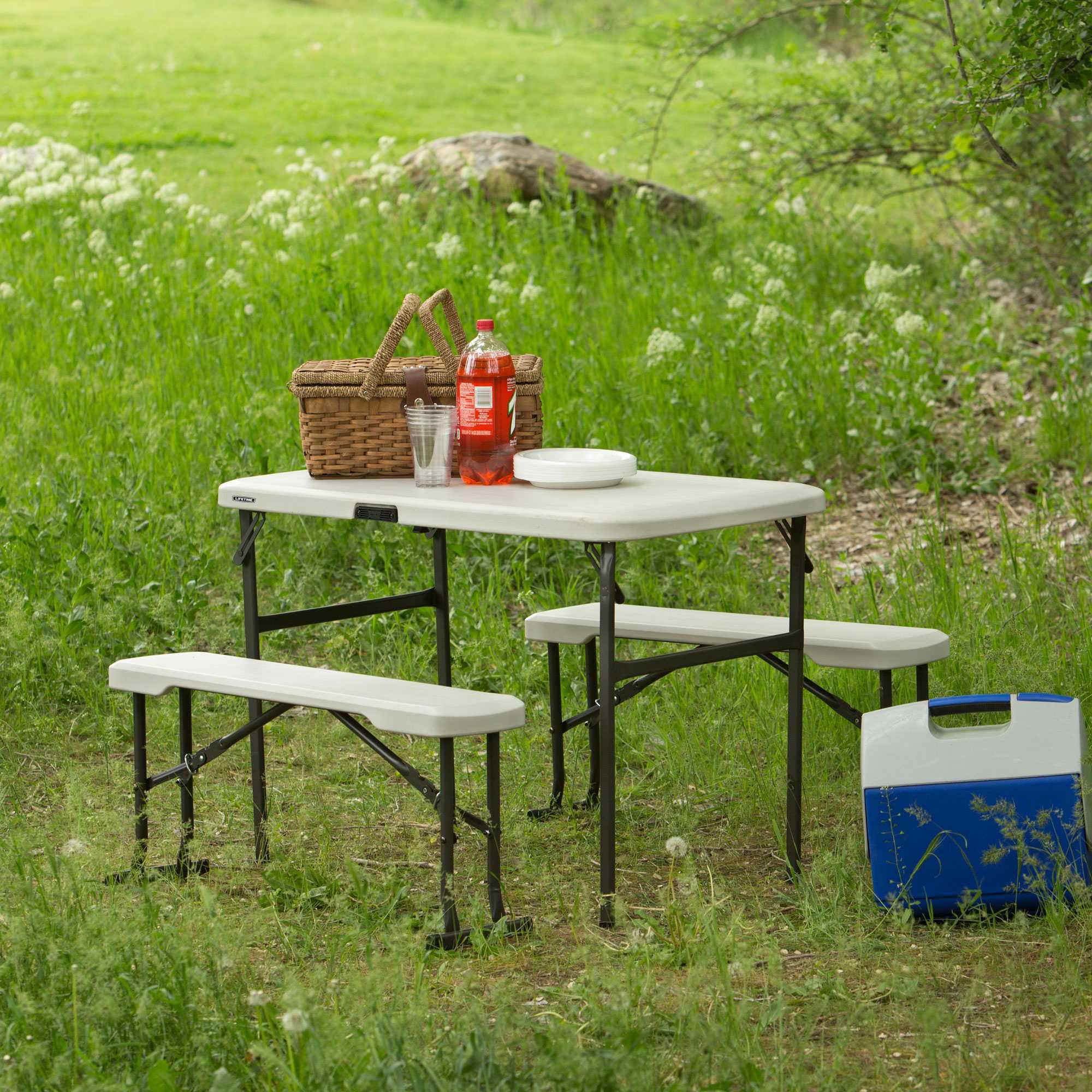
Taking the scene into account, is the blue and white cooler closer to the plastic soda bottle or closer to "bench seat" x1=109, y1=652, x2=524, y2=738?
"bench seat" x1=109, y1=652, x2=524, y2=738

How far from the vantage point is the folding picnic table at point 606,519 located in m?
3.26

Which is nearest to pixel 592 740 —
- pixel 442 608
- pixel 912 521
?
pixel 442 608

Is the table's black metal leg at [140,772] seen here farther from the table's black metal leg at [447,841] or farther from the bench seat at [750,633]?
the bench seat at [750,633]

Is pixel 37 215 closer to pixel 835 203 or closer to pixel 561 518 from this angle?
pixel 835 203

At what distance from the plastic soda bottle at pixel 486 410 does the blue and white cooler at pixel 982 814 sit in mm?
1163

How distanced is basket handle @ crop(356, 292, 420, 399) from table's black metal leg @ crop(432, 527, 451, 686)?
0.61 meters

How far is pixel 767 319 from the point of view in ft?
22.8

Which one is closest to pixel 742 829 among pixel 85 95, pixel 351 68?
pixel 85 95

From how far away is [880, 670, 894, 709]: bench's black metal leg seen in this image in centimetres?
405

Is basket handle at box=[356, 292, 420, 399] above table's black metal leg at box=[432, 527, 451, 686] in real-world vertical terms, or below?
above

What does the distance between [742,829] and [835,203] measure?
28.5 ft

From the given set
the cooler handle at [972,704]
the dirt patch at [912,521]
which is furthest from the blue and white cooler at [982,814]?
the dirt patch at [912,521]

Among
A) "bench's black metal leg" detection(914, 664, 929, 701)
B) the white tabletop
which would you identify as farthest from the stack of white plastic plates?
"bench's black metal leg" detection(914, 664, 929, 701)

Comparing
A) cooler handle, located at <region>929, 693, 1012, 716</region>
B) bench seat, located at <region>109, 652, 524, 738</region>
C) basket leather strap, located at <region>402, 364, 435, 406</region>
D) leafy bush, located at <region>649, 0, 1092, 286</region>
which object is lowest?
cooler handle, located at <region>929, 693, 1012, 716</region>
